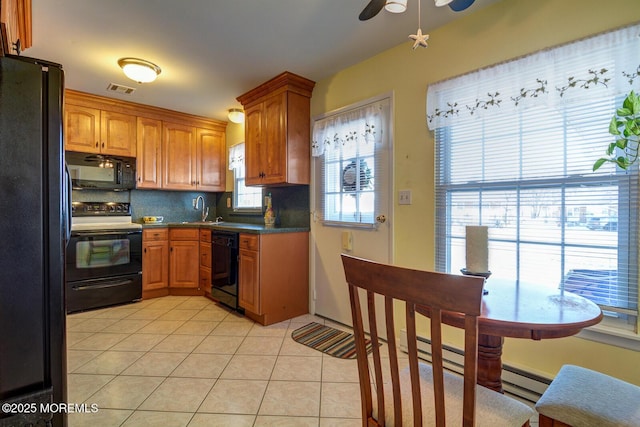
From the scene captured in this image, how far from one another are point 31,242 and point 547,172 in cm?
239

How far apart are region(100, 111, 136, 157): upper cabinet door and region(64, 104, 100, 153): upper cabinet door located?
56 mm

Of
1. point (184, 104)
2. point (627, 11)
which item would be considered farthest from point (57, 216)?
point (184, 104)

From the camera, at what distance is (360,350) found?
1.05 meters

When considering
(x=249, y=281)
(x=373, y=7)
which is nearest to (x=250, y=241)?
(x=249, y=281)

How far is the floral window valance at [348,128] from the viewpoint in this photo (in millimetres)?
2488

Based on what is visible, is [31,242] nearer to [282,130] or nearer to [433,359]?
[433,359]

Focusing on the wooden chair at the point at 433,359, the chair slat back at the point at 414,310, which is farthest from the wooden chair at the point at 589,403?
the chair slat back at the point at 414,310

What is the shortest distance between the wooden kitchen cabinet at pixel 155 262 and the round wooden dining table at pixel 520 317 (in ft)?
11.6

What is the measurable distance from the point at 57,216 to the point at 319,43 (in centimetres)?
209

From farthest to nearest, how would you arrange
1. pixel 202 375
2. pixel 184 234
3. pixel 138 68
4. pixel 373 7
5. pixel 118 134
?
1. pixel 184 234
2. pixel 118 134
3. pixel 138 68
4. pixel 202 375
5. pixel 373 7

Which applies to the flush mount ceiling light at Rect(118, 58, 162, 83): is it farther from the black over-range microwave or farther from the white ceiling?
the black over-range microwave

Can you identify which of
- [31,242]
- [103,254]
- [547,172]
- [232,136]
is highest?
[232,136]

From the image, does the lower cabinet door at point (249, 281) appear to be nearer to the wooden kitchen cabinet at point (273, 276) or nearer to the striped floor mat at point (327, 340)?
the wooden kitchen cabinet at point (273, 276)

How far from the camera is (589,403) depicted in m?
0.98
